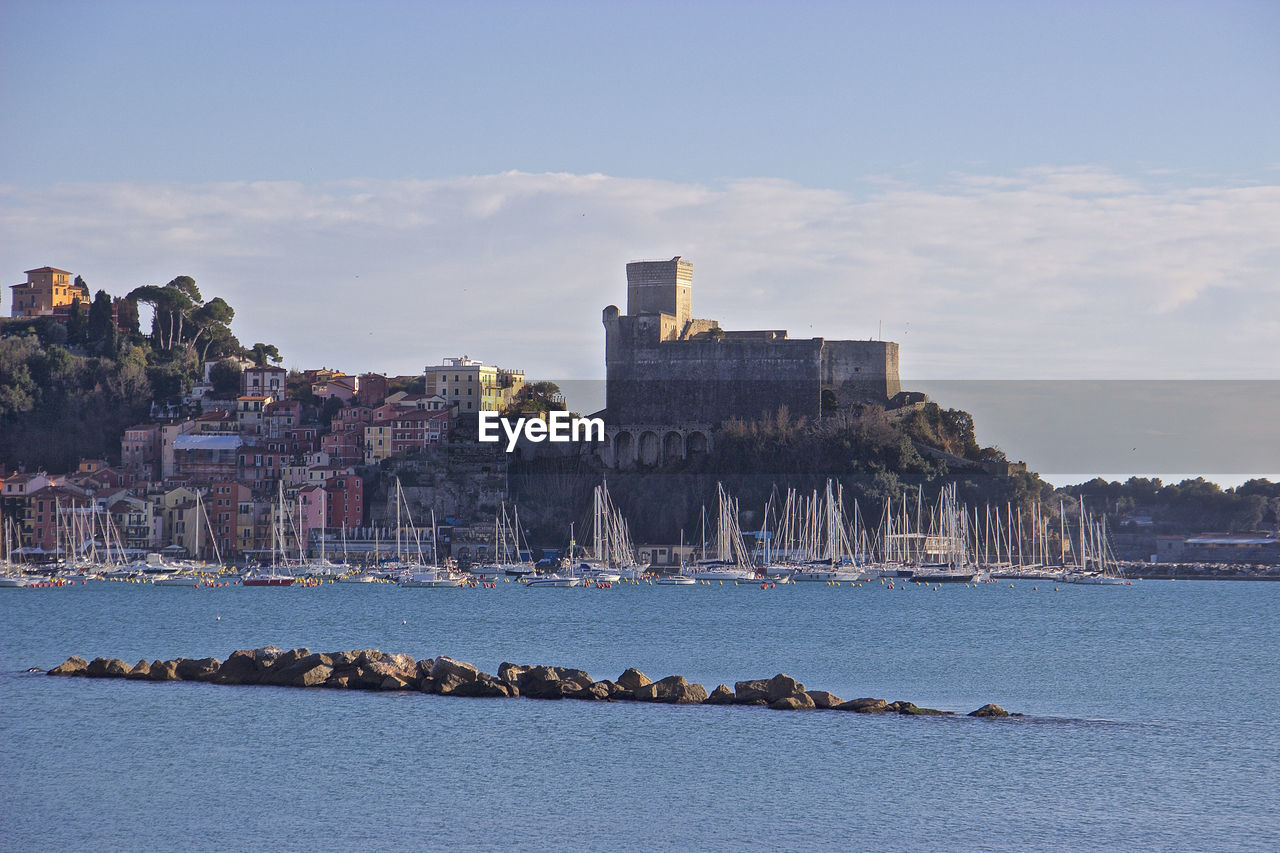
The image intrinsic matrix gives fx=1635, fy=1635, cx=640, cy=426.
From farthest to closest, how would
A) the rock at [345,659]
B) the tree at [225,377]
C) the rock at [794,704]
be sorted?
the tree at [225,377]
the rock at [345,659]
the rock at [794,704]

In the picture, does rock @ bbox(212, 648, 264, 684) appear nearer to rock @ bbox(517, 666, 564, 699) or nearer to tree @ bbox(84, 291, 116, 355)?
rock @ bbox(517, 666, 564, 699)

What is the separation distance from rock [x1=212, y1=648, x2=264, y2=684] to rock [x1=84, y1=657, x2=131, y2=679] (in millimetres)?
1813

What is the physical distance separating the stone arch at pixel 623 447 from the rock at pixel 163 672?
165ft

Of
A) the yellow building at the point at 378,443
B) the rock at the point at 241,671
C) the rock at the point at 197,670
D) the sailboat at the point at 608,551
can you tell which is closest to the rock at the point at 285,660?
the rock at the point at 241,671

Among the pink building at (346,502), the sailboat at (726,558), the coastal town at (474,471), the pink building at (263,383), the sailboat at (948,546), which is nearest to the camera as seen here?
the sailboat at (726,558)

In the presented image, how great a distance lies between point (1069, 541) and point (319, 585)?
37.5 m

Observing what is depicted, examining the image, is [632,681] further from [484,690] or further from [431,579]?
[431,579]

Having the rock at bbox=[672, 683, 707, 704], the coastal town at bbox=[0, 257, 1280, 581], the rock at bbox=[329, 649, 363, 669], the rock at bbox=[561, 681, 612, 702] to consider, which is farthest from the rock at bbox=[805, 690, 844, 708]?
the coastal town at bbox=[0, 257, 1280, 581]

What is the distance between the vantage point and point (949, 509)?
70.2m

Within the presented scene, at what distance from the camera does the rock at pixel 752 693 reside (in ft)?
80.9

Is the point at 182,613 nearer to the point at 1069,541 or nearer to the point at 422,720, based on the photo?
the point at 422,720

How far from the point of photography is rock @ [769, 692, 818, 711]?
79.4 feet

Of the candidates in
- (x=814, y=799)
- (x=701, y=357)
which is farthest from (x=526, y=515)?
(x=814, y=799)

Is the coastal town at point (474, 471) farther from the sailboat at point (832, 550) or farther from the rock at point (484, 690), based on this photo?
the rock at point (484, 690)
